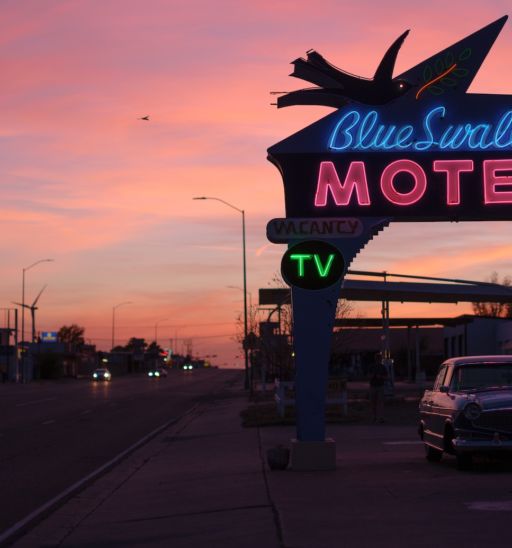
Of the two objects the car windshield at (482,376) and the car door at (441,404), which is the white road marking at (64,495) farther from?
the car windshield at (482,376)

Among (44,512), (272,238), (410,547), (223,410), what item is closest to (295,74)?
(272,238)

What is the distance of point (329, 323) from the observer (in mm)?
15359

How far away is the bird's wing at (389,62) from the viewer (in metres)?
16.8

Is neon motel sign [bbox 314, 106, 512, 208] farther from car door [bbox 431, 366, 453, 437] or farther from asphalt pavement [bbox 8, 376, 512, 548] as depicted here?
asphalt pavement [bbox 8, 376, 512, 548]

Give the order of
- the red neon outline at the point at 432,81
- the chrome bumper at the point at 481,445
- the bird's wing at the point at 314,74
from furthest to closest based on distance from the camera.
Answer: the bird's wing at the point at 314,74, the red neon outline at the point at 432,81, the chrome bumper at the point at 481,445

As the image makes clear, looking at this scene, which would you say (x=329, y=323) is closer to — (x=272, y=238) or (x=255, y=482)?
(x=272, y=238)

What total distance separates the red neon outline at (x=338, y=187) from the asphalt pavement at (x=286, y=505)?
430cm

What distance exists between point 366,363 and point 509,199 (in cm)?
8351

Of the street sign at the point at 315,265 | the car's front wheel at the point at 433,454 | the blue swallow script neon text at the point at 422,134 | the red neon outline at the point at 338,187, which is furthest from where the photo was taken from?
the blue swallow script neon text at the point at 422,134

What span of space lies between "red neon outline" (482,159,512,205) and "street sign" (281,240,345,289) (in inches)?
128

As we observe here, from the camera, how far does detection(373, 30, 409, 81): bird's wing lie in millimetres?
16766

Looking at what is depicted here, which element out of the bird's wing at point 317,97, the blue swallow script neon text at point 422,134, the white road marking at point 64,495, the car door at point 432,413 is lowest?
the white road marking at point 64,495

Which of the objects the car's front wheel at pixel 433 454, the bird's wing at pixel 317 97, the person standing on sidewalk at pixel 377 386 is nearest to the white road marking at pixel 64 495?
the car's front wheel at pixel 433 454

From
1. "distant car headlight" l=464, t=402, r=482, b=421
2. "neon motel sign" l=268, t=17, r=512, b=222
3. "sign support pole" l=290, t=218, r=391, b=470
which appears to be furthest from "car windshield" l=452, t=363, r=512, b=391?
"neon motel sign" l=268, t=17, r=512, b=222
